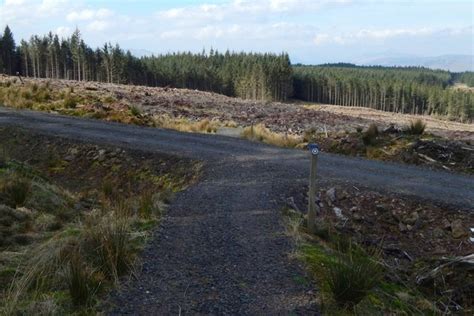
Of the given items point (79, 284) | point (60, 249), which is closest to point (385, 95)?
point (60, 249)

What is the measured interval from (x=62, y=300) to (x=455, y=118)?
11995cm

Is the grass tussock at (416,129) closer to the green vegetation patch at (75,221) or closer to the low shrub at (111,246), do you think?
the green vegetation patch at (75,221)

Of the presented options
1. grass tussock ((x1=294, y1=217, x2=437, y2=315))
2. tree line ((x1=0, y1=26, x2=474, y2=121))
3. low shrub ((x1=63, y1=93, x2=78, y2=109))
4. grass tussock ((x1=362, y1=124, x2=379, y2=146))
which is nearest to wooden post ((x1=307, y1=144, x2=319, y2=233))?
grass tussock ((x1=294, y1=217, x2=437, y2=315))

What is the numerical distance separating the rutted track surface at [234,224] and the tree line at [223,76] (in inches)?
3064

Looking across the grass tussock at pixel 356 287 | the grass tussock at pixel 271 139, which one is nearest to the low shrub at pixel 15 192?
the grass tussock at pixel 356 287

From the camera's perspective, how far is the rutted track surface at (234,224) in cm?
448

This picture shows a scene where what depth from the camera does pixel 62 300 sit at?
164 inches

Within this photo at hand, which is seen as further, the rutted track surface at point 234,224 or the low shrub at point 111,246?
the low shrub at point 111,246

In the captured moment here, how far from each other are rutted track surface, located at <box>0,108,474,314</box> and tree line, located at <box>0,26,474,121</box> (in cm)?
7784

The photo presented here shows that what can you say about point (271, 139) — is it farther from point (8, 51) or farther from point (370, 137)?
point (8, 51)

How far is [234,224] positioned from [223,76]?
105840 mm

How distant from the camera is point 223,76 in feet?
363

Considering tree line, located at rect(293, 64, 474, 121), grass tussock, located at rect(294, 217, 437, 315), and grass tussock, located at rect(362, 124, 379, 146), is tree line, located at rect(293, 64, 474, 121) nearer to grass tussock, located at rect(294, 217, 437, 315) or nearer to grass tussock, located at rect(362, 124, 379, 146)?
grass tussock, located at rect(362, 124, 379, 146)

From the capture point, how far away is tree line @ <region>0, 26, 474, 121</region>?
290ft
